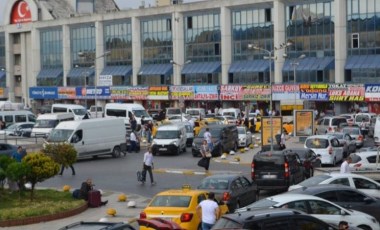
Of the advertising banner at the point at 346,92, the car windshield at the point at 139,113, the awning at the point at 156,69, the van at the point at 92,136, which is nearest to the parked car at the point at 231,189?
the van at the point at 92,136

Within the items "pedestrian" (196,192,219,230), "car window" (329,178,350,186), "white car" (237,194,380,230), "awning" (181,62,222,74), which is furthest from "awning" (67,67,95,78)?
"white car" (237,194,380,230)

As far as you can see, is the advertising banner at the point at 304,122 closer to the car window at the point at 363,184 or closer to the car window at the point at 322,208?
the car window at the point at 363,184

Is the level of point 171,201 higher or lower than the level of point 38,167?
lower

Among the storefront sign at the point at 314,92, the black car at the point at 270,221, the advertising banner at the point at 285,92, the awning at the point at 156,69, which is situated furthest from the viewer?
the awning at the point at 156,69

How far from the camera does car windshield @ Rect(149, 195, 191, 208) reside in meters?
20.2

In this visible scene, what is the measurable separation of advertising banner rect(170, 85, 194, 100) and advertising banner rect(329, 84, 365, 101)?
58.6ft

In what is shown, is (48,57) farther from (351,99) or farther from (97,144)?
(97,144)

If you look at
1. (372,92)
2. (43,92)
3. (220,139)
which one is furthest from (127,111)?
(43,92)

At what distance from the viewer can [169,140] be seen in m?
45.8

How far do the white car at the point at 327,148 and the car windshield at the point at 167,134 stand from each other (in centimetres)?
987

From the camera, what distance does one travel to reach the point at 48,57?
108 metres

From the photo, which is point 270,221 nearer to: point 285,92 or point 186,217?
point 186,217

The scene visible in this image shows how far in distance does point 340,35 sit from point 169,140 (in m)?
35.5

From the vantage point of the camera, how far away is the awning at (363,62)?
7412 cm
